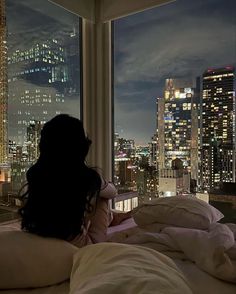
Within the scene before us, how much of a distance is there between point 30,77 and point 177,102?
4.57ft

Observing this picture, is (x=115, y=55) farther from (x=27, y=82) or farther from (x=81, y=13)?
(x=27, y=82)

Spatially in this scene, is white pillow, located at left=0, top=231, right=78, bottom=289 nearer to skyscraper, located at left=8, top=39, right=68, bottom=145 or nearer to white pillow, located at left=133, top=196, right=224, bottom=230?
white pillow, located at left=133, top=196, right=224, bottom=230

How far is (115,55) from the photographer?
331 centimetres

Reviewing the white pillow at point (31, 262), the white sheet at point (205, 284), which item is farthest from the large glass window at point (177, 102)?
the white pillow at point (31, 262)

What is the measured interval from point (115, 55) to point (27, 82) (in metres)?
1.00

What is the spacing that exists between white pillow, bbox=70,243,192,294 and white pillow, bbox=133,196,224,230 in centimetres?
59

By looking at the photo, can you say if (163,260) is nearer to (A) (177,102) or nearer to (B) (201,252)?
(B) (201,252)

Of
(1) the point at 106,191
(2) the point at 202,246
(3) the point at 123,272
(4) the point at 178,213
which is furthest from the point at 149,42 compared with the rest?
(3) the point at 123,272

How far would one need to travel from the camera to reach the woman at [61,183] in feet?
4.24

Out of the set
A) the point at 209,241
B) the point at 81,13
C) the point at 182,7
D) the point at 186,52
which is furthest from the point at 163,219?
the point at 81,13

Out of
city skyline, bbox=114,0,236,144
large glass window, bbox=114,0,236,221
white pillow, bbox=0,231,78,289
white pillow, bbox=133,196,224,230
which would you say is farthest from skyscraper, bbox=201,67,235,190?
white pillow, bbox=0,231,78,289

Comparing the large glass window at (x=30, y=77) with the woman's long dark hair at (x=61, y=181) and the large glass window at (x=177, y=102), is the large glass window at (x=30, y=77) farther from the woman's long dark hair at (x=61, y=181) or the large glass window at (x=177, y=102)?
the woman's long dark hair at (x=61, y=181)

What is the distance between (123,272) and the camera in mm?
716

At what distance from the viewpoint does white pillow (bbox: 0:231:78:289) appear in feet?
3.23
